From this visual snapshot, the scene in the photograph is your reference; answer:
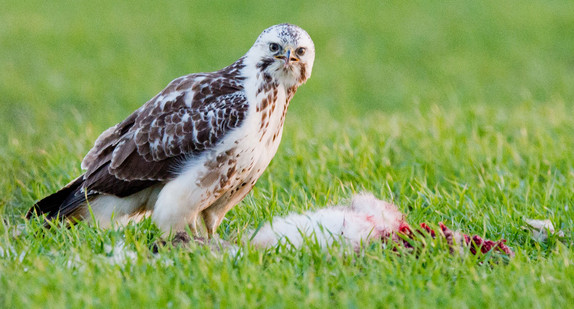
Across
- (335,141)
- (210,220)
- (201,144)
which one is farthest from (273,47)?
(335,141)

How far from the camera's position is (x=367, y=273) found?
3986 mm

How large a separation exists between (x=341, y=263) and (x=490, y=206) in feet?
4.76

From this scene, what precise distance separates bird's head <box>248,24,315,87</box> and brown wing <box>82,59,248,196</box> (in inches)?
7.2

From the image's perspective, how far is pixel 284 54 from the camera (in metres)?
4.60

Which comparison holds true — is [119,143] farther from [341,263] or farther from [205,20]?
[205,20]

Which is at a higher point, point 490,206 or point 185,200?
point 185,200

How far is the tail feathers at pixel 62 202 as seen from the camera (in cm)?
497

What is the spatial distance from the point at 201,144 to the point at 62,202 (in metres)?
0.99

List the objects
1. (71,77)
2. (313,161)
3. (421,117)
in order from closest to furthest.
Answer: (313,161), (421,117), (71,77)

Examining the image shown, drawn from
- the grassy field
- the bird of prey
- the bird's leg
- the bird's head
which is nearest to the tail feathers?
the bird of prey

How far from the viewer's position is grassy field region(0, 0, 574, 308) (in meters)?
3.80

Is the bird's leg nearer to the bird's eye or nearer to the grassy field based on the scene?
the grassy field

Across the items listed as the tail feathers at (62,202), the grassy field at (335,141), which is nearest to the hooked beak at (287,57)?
the grassy field at (335,141)

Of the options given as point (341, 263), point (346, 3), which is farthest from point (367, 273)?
point (346, 3)
